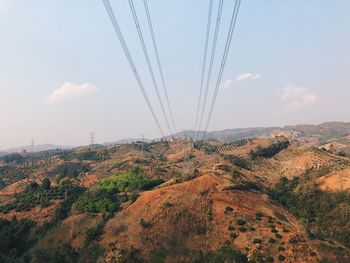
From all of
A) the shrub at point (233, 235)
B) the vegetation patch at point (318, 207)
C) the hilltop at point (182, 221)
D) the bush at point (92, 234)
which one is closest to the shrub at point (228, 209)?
the hilltop at point (182, 221)

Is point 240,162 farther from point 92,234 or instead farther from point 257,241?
point 92,234

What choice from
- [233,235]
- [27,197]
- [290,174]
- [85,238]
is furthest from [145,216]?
[290,174]

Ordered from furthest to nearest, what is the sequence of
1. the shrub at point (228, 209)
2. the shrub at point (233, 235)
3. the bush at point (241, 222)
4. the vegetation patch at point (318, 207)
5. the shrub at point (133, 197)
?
the shrub at point (133, 197) → the vegetation patch at point (318, 207) → the shrub at point (228, 209) → the bush at point (241, 222) → the shrub at point (233, 235)

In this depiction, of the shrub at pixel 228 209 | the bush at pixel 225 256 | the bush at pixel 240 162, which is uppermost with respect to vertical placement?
the bush at pixel 240 162

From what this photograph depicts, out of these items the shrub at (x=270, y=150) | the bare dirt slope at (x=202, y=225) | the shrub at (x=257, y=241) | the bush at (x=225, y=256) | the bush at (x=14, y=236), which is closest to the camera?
the bush at (x=225, y=256)

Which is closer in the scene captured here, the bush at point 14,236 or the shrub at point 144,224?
the bush at point 14,236

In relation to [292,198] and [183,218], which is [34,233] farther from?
[292,198]

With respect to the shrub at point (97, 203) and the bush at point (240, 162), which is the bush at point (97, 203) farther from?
the bush at point (240, 162)

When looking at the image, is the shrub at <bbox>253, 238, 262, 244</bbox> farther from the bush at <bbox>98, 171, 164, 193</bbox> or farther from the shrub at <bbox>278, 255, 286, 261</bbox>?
the bush at <bbox>98, 171, 164, 193</bbox>

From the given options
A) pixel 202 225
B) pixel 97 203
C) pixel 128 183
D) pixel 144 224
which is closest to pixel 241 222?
pixel 202 225

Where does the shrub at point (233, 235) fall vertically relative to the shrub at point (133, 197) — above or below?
below

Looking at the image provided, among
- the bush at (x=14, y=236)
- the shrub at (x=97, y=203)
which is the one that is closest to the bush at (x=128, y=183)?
the shrub at (x=97, y=203)
